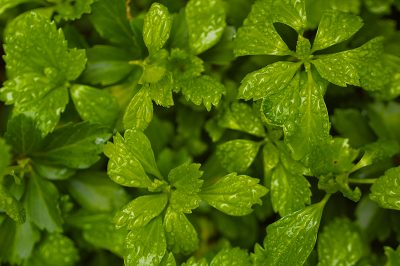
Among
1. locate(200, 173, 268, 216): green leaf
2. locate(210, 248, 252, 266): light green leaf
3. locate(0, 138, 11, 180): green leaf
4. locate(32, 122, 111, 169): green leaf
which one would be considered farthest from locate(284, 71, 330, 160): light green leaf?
locate(0, 138, 11, 180): green leaf

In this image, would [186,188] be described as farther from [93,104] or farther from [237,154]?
[93,104]

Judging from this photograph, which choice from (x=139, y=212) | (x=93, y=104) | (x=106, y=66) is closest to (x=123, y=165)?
(x=139, y=212)

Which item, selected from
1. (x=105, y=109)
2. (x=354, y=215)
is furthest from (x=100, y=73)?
(x=354, y=215)

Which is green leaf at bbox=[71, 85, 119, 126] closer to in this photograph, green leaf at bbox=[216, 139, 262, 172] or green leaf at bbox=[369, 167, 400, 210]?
green leaf at bbox=[216, 139, 262, 172]

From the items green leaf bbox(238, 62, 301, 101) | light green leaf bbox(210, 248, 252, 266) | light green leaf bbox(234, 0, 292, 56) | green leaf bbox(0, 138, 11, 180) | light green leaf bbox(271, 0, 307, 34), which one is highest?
light green leaf bbox(271, 0, 307, 34)

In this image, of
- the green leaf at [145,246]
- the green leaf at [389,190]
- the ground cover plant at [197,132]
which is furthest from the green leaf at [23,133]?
the green leaf at [389,190]

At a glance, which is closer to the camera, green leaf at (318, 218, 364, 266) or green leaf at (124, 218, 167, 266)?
green leaf at (124, 218, 167, 266)

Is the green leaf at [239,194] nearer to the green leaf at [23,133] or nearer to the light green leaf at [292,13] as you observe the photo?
the light green leaf at [292,13]
